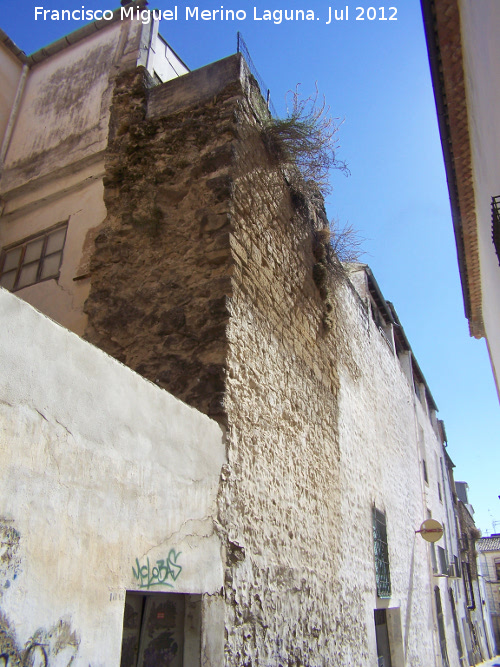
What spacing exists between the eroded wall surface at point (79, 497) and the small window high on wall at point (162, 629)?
0.56 feet

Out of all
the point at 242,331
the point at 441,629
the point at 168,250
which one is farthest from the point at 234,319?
the point at 441,629

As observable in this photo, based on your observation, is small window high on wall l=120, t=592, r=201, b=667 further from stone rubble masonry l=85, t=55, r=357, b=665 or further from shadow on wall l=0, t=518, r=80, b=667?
shadow on wall l=0, t=518, r=80, b=667

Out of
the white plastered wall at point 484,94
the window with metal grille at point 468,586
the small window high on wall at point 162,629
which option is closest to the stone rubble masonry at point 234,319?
the small window high on wall at point 162,629

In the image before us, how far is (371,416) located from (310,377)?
310 centimetres

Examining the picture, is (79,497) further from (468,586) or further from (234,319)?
(468,586)

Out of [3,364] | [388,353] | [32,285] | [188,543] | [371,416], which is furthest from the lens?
[388,353]

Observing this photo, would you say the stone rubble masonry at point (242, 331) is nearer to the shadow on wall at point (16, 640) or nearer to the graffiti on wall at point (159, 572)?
the graffiti on wall at point (159, 572)

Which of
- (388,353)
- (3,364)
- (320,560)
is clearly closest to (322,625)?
(320,560)

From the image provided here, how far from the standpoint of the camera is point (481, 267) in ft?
24.6

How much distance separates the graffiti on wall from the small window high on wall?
26 cm

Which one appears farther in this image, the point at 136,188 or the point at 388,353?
the point at 388,353

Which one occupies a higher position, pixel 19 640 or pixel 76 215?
pixel 76 215

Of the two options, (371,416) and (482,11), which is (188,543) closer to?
(482,11)

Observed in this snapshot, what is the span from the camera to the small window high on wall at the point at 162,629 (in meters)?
3.04
